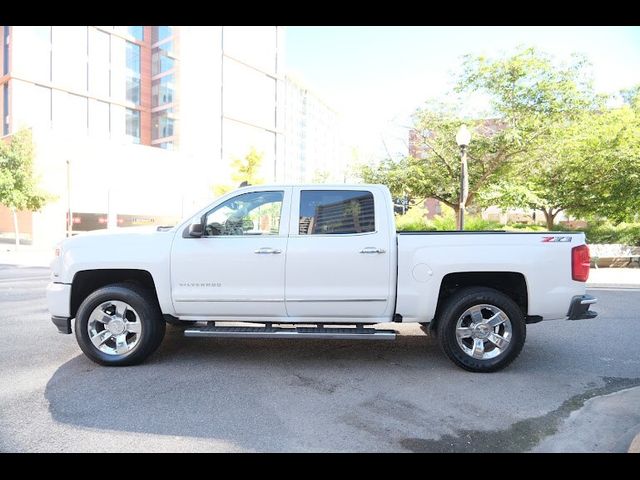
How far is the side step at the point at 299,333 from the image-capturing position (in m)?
4.70

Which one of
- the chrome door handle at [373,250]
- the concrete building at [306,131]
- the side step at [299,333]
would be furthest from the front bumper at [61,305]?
the concrete building at [306,131]

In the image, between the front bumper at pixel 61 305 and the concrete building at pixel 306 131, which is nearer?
the front bumper at pixel 61 305

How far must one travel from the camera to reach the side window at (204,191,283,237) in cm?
501

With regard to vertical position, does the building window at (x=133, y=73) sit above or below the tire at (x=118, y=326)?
above

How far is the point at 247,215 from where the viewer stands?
5.09 meters

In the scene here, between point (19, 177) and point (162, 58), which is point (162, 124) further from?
point (19, 177)

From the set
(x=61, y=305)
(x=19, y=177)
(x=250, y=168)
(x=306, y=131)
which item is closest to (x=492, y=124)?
(x=250, y=168)

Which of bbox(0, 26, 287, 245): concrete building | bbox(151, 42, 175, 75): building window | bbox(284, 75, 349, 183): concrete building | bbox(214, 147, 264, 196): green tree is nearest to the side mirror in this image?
bbox(214, 147, 264, 196): green tree

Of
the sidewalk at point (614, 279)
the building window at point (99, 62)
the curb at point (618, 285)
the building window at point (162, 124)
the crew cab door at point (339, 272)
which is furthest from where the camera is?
the building window at point (162, 124)

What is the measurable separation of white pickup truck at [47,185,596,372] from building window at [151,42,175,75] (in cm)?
4718

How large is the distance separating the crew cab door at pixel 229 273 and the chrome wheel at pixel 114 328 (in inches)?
20.1

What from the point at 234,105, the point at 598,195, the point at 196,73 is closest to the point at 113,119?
the point at 196,73

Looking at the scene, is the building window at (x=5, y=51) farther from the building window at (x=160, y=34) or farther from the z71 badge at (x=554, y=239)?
the z71 badge at (x=554, y=239)
